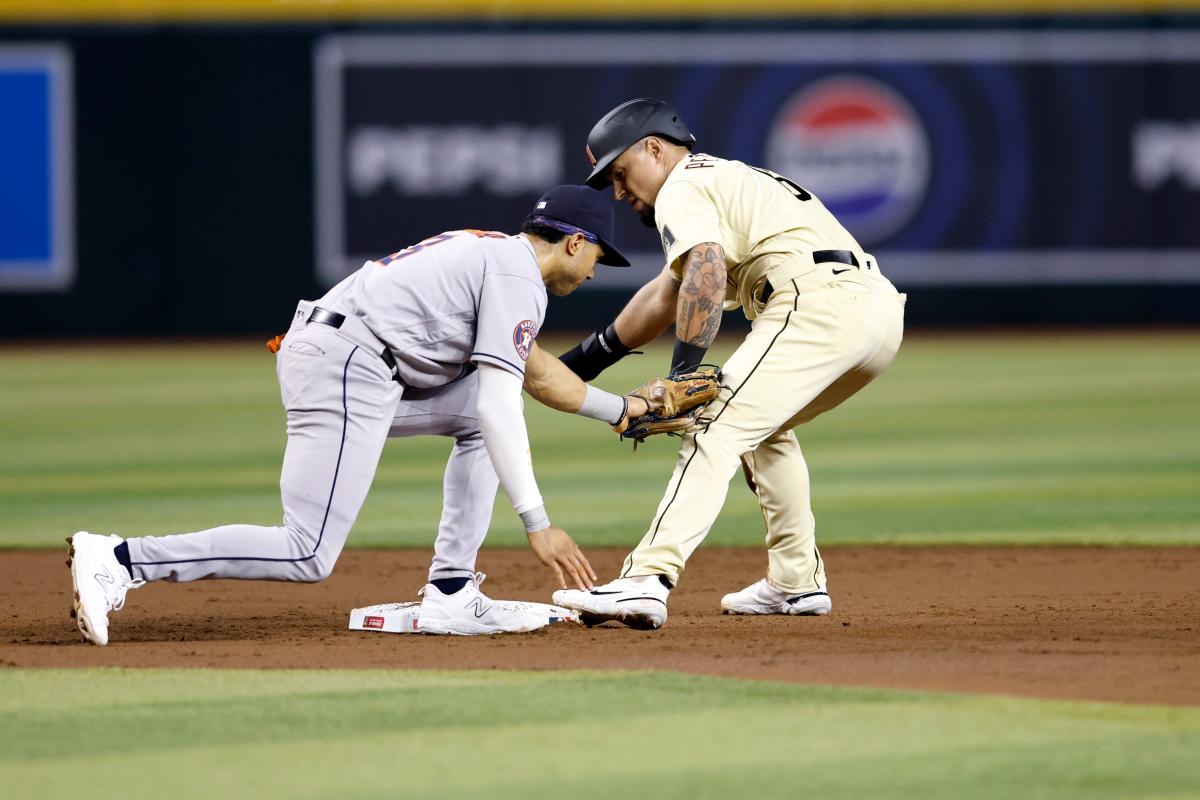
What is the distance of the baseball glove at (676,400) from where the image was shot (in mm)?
5031

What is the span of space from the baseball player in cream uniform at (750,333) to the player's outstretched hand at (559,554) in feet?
0.78

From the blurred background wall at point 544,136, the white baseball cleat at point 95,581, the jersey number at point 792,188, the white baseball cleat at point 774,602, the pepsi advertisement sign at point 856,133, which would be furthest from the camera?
the pepsi advertisement sign at point 856,133

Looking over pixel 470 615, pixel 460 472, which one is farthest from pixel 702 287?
pixel 470 615

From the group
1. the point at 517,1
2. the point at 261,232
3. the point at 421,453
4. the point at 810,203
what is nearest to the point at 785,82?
the point at 517,1

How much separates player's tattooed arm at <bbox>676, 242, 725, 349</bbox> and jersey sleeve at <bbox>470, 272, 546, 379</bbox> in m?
0.41

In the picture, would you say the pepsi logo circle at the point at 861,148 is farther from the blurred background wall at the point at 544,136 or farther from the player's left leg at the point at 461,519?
the player's left leg at the point at 461,519

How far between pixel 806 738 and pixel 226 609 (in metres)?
2.80

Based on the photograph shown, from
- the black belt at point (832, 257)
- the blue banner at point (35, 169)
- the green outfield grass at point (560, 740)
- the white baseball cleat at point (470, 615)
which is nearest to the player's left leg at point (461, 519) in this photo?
the white baseball cleat at point (470, 615)

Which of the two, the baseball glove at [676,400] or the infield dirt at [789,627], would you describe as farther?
the baseball glove at [676,400]

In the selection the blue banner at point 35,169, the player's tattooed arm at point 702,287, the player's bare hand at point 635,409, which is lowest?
the player's bare hand at point 635,409

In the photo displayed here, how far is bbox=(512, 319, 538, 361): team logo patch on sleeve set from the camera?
4.76 metres

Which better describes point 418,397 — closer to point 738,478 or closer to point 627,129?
point 627,129

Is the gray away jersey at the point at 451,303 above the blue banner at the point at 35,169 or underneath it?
underneath

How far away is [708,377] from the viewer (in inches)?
200
